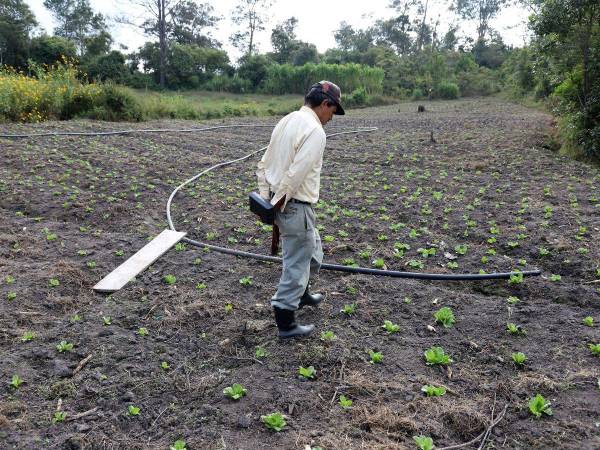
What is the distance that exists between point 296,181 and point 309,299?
3.74 feet

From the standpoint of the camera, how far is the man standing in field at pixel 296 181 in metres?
2.99

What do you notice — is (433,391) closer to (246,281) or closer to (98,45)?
(246,281)

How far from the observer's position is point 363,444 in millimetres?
2396

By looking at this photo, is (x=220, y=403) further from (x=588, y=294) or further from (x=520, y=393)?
(x=588, y=294)

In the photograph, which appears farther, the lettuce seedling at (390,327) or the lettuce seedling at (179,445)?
the lettuce seedling at (390,327)

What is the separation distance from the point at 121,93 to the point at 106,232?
9608mm

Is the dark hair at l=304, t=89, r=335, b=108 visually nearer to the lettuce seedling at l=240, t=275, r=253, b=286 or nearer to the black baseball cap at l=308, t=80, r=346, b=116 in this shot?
the black baseball cap at l=308, t=80, r=346, b=116

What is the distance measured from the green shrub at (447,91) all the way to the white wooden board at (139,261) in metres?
28.6

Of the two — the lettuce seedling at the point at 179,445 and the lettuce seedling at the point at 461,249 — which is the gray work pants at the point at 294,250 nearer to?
the lettuce seedling at the point at 179,445

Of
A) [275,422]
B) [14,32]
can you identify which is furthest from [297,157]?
[14,32]

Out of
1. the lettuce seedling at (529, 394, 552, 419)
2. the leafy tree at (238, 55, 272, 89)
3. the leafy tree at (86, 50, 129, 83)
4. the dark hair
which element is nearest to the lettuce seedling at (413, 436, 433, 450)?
the lettuce seedling at (529, 394, 552, 419)

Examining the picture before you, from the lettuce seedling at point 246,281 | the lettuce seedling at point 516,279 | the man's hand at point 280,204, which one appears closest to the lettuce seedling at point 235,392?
the man's hand at point 280,204

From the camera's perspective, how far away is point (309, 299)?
3748 millimetres

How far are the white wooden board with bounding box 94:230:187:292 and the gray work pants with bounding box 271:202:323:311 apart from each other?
1.68 meters
